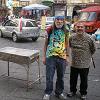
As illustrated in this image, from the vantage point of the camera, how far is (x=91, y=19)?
24.4 meters

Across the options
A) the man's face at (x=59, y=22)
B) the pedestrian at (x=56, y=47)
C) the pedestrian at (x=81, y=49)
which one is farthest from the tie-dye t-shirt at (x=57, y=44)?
the pedestrian at (x=81, y=49)

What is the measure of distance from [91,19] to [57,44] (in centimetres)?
1839

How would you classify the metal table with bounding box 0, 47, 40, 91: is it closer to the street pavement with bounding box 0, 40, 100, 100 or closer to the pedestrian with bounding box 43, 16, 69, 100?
the street pavement with bounding box 0, 40, 100, 100

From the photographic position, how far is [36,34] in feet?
66.9

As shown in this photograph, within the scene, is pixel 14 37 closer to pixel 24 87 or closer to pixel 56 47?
pixel 24 87

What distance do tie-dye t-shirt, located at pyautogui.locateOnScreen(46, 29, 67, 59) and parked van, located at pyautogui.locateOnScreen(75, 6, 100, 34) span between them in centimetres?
1675

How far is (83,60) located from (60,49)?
1.70 ft

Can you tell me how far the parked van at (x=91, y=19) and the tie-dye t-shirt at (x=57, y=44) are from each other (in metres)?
16.8

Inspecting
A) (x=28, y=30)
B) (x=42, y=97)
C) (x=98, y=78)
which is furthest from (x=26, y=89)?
(x=28, y=30)

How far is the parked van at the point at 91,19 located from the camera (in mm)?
23234

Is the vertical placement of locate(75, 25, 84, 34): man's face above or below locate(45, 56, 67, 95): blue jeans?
above

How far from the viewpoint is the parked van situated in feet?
76.2

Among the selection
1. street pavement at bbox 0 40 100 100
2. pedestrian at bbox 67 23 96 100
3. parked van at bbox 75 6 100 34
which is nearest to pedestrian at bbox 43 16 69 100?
pedestrian at bbox 67 23 96 100

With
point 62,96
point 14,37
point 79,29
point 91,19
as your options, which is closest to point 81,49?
point 79,29
